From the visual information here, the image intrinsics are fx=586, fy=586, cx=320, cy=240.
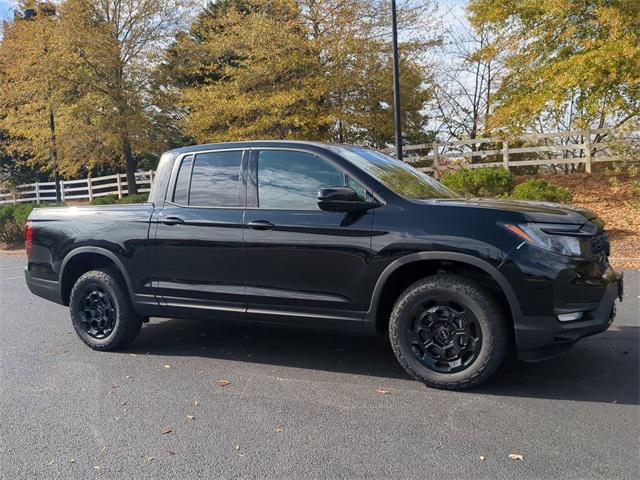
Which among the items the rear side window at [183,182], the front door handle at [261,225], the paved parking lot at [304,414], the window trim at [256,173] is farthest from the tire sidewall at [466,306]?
the rear side window at [183,182]

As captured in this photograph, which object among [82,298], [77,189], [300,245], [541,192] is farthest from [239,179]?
[77,189]

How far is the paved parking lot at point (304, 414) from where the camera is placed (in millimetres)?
3117

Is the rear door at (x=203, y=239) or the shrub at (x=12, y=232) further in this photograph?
the shrub at (x=12, y=232)

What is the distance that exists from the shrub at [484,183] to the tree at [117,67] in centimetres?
1285

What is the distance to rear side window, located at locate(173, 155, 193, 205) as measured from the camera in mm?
5078

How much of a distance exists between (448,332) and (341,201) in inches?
46.8

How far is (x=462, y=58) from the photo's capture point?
2227cm

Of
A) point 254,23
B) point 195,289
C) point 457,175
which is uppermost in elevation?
point 254,23

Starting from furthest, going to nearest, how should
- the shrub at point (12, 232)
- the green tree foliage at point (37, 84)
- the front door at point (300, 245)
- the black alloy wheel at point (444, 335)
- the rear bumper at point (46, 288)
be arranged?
the green tree foliage at point (37, 84)
the shrub at point (12, 232)
the rear bumper at point (46, 288)
the front door at point (300, 245)
the black alloy wheel at point (444, 335)

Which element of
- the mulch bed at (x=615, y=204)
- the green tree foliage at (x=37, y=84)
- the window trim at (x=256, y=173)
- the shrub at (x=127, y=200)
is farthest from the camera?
the green tree foliage at (x=37, y=84)

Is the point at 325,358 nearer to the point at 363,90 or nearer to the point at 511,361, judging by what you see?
the point at 511,361

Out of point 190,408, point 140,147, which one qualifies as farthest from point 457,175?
point 140,147

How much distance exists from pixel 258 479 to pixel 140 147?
21178mm

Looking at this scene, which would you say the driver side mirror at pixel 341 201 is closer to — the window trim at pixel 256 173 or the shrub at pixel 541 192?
the window trim at pixel 256 173
